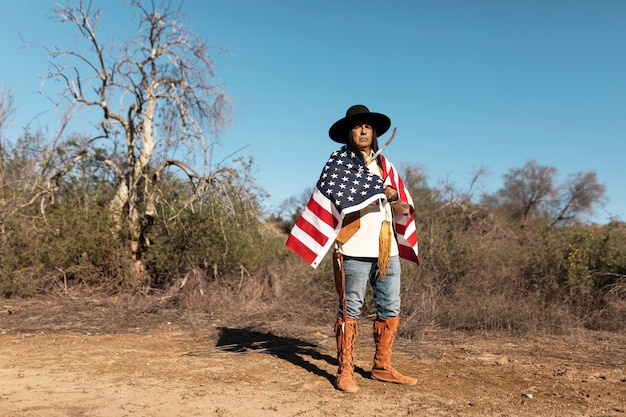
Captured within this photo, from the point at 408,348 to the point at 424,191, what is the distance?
731 cm

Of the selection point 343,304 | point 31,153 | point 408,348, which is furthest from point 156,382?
point 31,153

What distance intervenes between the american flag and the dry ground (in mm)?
1121

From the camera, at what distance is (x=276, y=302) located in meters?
8.41

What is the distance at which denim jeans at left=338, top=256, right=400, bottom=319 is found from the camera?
413 cm

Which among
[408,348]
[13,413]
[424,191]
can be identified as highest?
[424,191]

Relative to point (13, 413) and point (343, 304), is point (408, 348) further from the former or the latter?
point (13, 413)

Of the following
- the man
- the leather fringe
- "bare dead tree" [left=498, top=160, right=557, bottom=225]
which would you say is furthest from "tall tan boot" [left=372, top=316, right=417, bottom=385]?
"bare dead tree" [left=498, top=160, right=557, bottom=225]

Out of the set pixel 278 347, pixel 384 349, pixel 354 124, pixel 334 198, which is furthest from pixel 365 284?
pixel 278 347

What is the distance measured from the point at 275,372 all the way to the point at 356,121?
2.28 metres

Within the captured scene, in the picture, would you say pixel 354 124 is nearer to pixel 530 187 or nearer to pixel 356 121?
pixel 356 121

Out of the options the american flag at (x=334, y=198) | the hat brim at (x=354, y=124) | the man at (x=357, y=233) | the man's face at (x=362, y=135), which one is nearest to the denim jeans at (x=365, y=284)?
the man at (x=357, y=233)

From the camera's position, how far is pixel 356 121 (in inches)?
168

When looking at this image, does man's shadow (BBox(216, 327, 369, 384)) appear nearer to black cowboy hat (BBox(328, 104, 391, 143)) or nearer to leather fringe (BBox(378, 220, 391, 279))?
leather fringe (BBox(378, 220, 391, 279))

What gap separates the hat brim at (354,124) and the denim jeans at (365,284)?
1.09 metres
